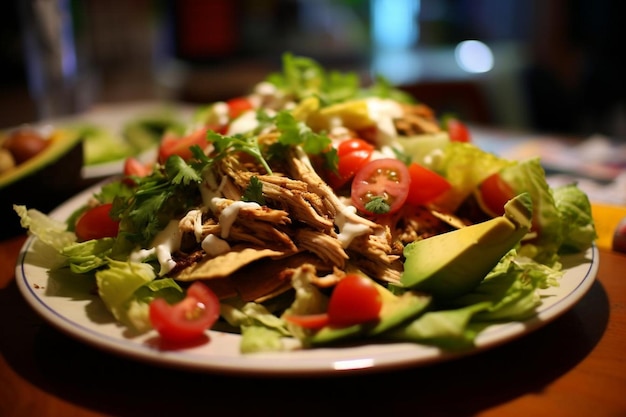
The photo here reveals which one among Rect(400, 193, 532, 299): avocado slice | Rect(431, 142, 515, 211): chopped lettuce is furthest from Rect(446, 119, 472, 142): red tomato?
Rect(400, 193, 532, 299): avocado slice

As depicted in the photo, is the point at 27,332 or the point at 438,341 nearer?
the point at 438,341

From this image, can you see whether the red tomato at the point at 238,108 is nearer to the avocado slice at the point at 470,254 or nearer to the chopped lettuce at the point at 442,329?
the avocado slice at the point at 470,254

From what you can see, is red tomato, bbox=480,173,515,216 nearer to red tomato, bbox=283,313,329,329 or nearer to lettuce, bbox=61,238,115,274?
red tomato, bbox=283,313,329,329

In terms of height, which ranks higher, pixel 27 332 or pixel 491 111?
pixel 27 332

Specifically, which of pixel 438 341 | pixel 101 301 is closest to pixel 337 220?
pixel 438 341

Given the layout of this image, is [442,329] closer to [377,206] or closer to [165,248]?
[377,206]

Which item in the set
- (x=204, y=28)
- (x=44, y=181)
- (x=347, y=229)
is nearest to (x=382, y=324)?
(x=347, y=229)

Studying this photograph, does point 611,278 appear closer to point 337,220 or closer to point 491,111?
point 337,220
